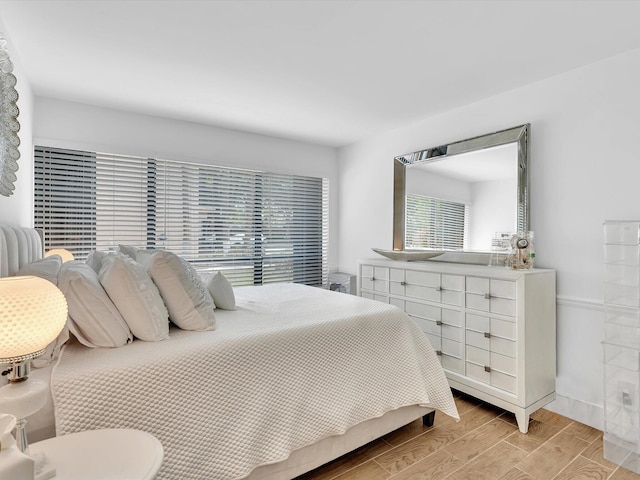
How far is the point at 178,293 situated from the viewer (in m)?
1.77

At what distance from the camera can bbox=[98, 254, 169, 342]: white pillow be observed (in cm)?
157

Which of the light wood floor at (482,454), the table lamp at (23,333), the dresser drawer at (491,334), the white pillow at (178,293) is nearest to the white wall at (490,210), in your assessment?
the dresser drawer at (491,334)

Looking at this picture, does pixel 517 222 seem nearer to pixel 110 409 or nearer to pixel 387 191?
pixel 387 191

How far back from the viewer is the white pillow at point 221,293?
2252 millimetres

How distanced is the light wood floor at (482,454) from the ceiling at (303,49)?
2.45 meters

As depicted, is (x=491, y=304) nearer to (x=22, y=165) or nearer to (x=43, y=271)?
(x=43, y=271)

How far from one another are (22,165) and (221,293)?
1779mm

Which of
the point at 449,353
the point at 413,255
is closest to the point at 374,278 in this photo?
the point at 413,255

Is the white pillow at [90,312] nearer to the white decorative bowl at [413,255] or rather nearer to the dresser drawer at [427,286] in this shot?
the dresser drawer at [427,286]

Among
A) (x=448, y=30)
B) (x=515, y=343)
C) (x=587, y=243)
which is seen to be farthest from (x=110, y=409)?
(x=587, y=243)

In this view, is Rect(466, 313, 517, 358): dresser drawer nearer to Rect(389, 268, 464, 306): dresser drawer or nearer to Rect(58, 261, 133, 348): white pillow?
A: Rect(389, 268, 464, 306): dresser drawer

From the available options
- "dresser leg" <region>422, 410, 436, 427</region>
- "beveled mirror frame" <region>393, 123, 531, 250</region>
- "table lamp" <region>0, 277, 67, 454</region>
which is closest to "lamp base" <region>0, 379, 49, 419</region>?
"table lamp" <region>0, 277, 67, 454</region>

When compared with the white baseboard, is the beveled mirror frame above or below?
above

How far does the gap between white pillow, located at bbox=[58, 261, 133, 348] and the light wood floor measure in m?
1.23
